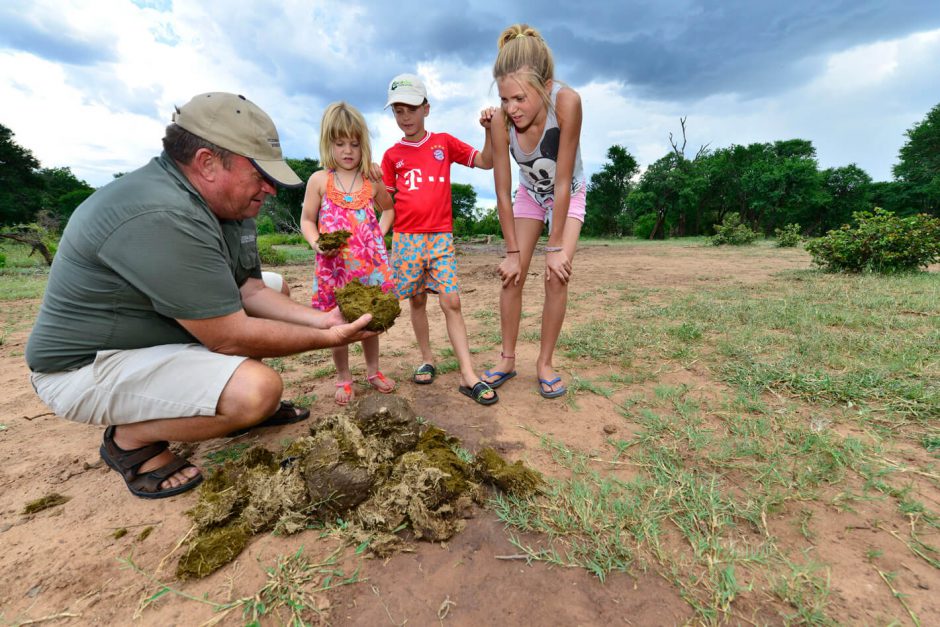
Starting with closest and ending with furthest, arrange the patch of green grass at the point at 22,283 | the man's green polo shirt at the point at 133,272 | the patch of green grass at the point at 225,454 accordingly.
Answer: the man's green polo shirt at the point at 133,272 < the patch of green grass at the point at 225,454 < the patch of green grass at the point at 22,283

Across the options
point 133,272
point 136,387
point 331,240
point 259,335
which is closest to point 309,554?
point 259,335

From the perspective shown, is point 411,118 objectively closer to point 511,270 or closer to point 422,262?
point 422,262

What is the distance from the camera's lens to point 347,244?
106 inches

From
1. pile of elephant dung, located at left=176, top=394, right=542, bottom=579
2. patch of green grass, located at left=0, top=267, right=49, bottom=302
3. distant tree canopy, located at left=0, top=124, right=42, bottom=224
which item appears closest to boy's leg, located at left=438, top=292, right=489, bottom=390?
pile of elephant dung, located at left=176, top=394, right=542, bottom=579

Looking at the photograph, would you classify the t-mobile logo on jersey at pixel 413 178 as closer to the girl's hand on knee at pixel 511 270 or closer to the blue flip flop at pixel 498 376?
the girl's hand on knee at pixel 511 270

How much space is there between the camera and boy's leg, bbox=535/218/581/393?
2.74 metres

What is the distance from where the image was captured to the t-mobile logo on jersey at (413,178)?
290 cm

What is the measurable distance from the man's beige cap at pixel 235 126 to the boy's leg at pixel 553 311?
5.37 ft

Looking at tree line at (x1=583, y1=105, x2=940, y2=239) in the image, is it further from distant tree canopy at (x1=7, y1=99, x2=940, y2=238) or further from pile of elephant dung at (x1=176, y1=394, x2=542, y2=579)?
pile of elephant dung at (x1=176, y1=394, x2=542, y2=579)

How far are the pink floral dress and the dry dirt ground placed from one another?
82 cm

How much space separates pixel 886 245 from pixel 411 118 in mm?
7767

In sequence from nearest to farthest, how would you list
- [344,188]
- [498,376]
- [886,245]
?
[344,188]
[498,376]
[886,245]

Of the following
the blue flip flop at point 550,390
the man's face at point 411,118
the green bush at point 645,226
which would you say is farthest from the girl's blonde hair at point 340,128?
the green bush at point 645,226

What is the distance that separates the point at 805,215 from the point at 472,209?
24343 millimetres
